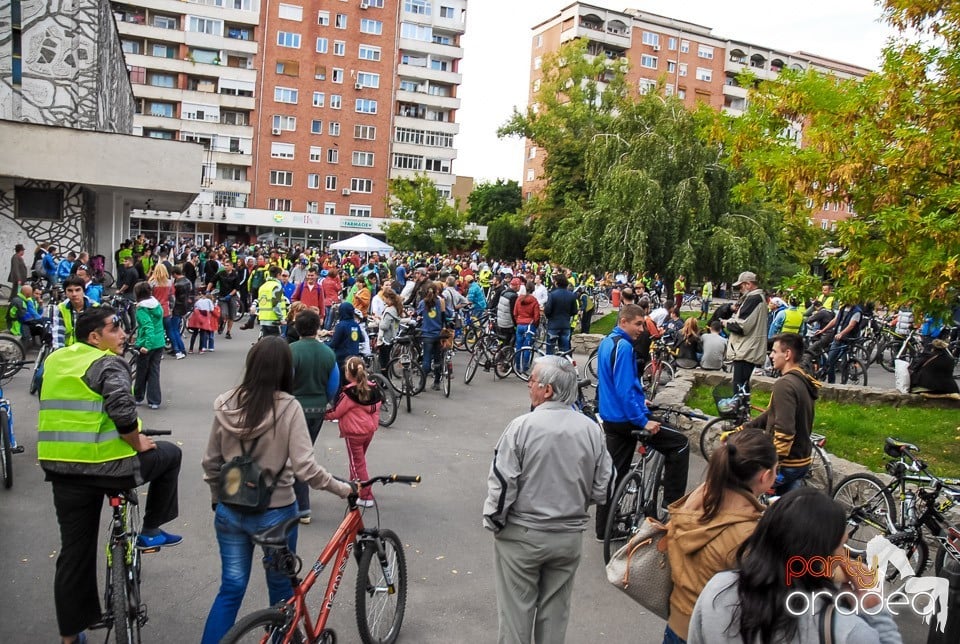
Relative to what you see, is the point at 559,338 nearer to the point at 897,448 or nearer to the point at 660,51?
the point at 897,448

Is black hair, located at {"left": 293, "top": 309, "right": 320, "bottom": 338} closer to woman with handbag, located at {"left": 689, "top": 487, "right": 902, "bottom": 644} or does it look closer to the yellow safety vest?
the yellow safety vest

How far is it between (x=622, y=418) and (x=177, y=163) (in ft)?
72.2

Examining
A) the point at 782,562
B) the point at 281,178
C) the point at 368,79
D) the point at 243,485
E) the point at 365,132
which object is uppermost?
the point at 368,79

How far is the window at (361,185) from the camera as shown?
65812 mm

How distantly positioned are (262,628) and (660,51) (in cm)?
7759

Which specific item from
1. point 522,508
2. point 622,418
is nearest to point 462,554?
point 622,418

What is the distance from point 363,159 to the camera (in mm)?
66062

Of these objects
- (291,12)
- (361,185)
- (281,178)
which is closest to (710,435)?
(281,178)

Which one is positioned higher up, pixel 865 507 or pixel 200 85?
pixel 200 85

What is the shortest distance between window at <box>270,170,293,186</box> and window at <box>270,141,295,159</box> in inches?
47.6

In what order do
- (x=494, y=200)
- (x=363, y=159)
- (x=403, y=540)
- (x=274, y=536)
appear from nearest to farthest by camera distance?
(x=274, y=536), (x=403, y=540), (x=363, y=159), (x=494, y=200)

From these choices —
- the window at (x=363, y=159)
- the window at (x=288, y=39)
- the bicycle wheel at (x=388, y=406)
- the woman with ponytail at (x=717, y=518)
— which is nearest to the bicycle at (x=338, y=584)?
the woman with ponytail at (x=717, y=518)

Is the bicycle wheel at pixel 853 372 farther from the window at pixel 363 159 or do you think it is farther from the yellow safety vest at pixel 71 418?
the window at pixel 363 159

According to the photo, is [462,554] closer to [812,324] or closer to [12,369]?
[12,369]
